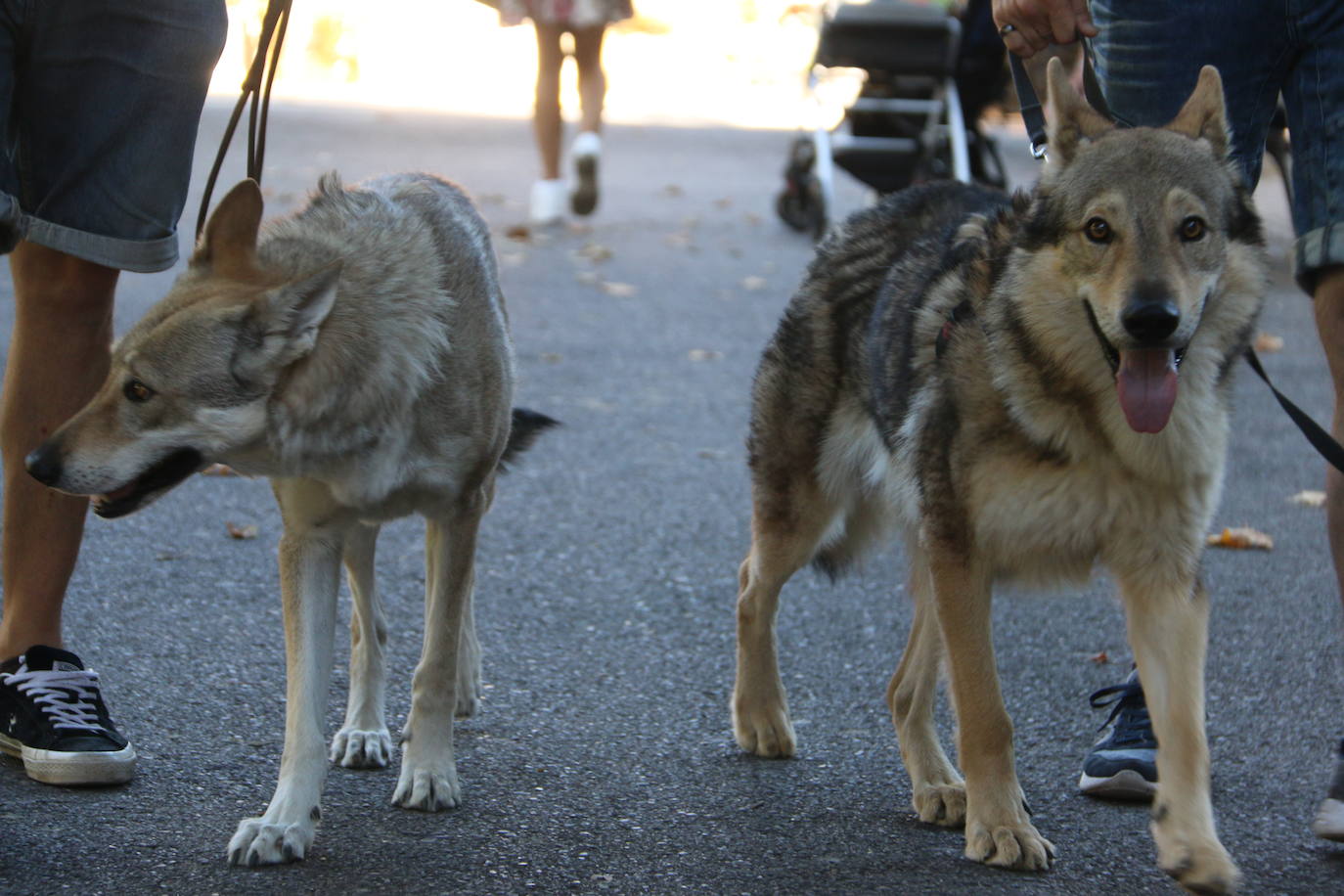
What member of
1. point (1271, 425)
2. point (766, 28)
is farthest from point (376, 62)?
point (1271, 425)

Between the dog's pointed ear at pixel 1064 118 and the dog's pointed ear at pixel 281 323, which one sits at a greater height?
the dog's pointed ear at pixel 1064 118

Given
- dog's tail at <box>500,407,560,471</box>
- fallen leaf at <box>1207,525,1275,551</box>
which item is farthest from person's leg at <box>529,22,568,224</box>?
dog's tail at <box>500,407,560,471</box>

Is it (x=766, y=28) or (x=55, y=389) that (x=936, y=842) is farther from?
(x=766, y=28)

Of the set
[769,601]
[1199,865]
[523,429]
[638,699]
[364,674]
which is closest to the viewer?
[1199,865]

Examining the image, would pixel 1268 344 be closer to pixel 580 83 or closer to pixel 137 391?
pixel 580 83

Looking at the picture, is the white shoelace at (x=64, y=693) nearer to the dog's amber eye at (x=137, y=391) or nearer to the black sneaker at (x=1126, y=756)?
the dog's amber eye at (x=137, y=391)

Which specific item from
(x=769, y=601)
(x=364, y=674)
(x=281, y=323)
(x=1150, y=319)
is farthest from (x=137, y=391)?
(x=1150, y=319)

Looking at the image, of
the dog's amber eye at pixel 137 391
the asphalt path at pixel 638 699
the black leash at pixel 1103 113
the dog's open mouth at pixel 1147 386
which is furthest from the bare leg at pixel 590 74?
the dog's open mouth at pixel 1147 386

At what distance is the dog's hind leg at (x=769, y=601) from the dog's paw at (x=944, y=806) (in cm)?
47

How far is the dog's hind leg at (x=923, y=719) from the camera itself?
3490 millimetres

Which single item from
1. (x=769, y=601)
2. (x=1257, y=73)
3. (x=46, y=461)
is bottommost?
(x=769, y=601)

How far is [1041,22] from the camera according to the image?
3643 millimetres

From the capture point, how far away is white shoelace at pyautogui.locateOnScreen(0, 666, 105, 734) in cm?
348

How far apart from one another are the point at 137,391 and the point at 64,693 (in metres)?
0.85
